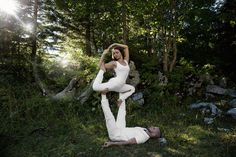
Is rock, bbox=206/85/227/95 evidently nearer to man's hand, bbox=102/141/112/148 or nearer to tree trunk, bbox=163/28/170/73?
tree trunk, bbox=163/28/170/73

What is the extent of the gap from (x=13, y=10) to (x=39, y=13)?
65.5 inches

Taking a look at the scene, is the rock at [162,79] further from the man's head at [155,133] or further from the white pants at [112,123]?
the white pants at [112,123]

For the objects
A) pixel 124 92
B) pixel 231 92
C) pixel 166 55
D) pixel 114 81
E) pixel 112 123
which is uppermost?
pixel 166 55

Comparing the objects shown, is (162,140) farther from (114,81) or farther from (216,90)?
(216,90)

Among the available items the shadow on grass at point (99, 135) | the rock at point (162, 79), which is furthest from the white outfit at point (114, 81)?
the rock at point (162, 79)

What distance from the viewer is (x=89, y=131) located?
446 inches

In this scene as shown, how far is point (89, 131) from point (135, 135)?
1.93 metres

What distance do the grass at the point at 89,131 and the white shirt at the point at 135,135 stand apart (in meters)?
0.18

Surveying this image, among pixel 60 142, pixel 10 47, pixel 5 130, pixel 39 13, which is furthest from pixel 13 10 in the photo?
pixel 60 142

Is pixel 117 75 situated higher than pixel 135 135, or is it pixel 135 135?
pixel 117 75

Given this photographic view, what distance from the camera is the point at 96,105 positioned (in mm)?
→ 14203

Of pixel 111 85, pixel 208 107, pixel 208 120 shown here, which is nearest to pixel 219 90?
pixel 208 107

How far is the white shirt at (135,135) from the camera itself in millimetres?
9930

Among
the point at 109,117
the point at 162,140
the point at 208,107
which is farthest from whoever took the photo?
the point at 208,107
